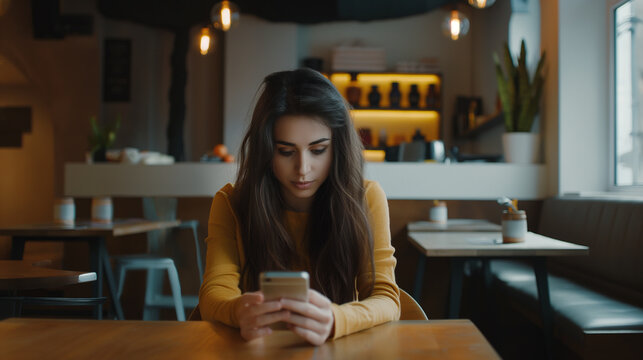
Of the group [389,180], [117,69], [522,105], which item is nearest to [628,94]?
[522,105]

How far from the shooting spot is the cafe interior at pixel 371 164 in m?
1.92

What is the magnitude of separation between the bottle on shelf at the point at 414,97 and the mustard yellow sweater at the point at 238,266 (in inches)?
195

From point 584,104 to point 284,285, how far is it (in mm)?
3146

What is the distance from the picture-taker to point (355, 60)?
6.34m

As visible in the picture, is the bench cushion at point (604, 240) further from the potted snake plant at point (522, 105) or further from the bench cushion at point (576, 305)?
the potted snake plant at point (522, 105)

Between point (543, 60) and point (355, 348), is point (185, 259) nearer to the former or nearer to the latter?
point (543, 60)

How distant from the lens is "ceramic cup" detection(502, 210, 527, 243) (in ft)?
7.45

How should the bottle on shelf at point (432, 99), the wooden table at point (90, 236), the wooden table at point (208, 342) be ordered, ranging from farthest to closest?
the bottle on shelf at point (432, 99) → the wooden table at point (90, 236) → the wooden table at point (208, 342)

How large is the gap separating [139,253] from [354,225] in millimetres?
2780

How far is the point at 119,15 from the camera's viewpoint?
21.1 ft

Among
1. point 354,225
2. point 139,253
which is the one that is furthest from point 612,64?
point 139,253

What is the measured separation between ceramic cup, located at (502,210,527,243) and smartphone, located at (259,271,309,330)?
162 cm

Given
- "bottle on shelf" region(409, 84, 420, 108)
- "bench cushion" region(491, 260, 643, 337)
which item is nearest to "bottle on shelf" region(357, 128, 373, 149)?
"bottle on shelf" region(409, 84, 420, 108)

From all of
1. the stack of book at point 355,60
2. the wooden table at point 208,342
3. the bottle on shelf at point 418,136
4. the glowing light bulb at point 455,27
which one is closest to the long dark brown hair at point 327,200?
the wooden table at point 208,342
